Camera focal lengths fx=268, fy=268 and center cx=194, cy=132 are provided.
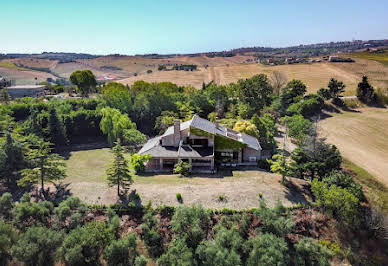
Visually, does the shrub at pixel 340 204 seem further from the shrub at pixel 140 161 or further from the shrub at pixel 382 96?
the shrub at pixel 382 96

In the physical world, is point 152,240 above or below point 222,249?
below

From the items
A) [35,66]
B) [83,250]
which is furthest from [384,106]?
[35,66]

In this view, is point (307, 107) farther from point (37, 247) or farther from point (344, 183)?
point (37, 247)

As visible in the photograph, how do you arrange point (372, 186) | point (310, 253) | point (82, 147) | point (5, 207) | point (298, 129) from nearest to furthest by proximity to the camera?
point (310, 253) < point (5, 207) < point (372, 186) < point (298, 129) < point (82, 147)

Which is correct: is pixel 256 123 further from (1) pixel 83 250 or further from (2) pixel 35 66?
(2) pixel 35 66

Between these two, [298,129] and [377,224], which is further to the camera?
[298,129]

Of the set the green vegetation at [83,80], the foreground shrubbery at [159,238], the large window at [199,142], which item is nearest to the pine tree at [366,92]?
the large window at [199,142]

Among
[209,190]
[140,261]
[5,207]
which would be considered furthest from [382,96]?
[5,207]
